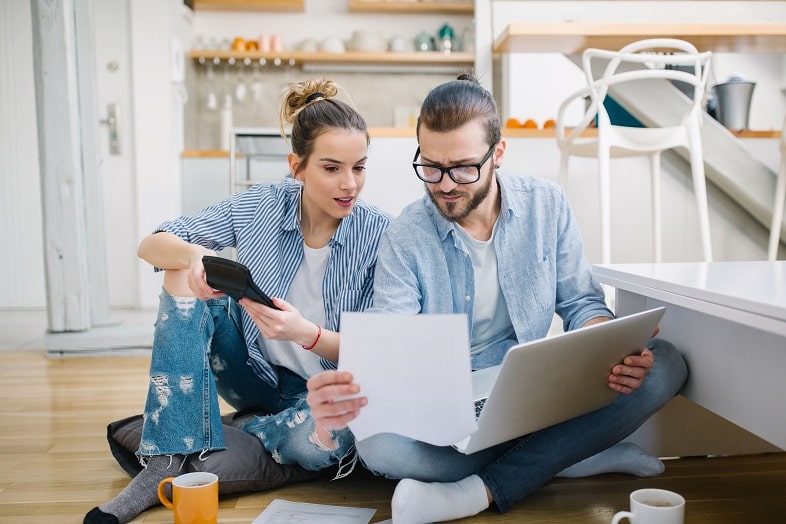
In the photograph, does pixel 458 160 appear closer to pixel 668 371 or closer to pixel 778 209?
pixel 668 371

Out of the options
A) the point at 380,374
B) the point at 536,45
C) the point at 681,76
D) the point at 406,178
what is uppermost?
the point at 536,45

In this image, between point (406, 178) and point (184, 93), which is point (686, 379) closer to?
point (406, 178)

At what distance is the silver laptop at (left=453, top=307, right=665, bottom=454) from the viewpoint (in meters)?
1.12

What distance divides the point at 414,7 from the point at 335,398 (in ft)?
14.9

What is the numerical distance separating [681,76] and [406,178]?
1148mm

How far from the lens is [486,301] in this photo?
1.55 meters

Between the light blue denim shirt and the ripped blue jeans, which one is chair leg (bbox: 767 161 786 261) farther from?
the ripped blue jeans

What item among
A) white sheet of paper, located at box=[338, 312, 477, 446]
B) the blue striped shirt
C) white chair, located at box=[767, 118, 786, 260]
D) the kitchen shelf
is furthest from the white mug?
the kitchen shelf

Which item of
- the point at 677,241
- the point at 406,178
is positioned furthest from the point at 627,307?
the point at 677,241

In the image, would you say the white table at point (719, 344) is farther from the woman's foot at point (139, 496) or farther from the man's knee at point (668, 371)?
the woman's foot at point (139, 496)

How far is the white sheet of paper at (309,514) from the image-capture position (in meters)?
1.38

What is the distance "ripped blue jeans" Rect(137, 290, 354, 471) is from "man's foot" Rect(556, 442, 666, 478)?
1.59 feet

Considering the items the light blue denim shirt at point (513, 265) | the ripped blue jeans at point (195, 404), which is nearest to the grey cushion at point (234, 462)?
the ripped blue jeans at point (195, 404)

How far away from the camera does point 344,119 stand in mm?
1588
